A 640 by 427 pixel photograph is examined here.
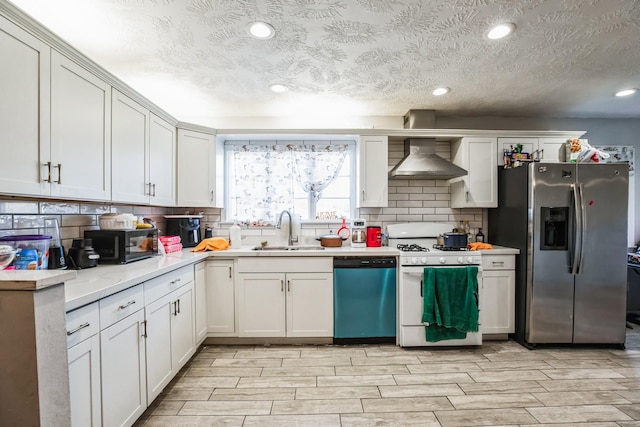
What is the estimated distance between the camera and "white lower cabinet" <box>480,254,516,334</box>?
2971mm

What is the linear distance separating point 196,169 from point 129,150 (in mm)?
900

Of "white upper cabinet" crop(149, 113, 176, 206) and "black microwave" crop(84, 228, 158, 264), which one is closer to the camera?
"black microwave" crop(84, 228, 158, 264)

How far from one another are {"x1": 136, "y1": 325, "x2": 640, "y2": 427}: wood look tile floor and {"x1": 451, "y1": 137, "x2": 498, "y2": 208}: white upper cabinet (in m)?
1.52

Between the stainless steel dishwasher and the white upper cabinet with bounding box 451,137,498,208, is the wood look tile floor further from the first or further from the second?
the white upper cabinet with bounding box 451,137,498,208

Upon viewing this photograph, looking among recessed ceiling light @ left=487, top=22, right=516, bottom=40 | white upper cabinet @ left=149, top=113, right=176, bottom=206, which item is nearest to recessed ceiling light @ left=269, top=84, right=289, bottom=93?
white upper cabinet @ left=149, top=113, right=176, bottom=206

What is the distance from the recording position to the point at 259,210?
357 cm

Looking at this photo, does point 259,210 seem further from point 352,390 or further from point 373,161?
point 352,390

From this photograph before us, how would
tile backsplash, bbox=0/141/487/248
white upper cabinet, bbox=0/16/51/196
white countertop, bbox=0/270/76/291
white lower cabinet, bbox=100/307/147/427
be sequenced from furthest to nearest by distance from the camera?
tile backsplash, bbox=0/141/487/248 < white lower cabinet, bbox=100/307/147/427 < white upper cabinet, bbox=0/16/51/196 < white countertop, bbox=0/270/76/291

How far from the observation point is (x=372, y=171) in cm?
329

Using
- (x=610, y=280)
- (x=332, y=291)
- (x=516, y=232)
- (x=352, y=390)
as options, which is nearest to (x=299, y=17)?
(x=332, y=291)

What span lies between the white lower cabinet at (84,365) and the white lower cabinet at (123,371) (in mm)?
46

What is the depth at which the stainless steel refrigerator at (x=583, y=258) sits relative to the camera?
2770mm

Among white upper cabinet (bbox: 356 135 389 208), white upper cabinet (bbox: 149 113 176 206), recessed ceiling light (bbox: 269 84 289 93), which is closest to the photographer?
white upper cabinet (bbox: 149 113 176 206)

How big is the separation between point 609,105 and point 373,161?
9.02 feet
